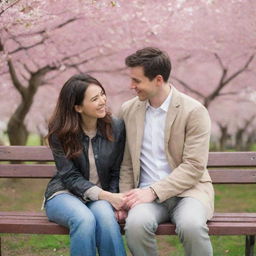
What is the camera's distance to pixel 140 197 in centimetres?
311

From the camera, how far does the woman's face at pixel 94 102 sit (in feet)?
10.5

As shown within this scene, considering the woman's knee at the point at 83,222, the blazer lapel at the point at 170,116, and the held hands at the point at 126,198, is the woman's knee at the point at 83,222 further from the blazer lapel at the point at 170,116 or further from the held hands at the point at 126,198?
the blazer lapel at the point at 170,116

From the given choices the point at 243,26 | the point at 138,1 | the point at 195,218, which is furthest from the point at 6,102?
the point at 195,218

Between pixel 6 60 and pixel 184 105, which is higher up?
pixel 184 105

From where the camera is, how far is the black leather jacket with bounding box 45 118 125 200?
3.24 metres

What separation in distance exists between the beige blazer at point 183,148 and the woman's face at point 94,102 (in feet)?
0.76

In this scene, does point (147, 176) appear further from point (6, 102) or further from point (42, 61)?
point (6, 102)

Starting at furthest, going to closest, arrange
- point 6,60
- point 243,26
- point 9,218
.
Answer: point 243,26
point 6,60
point 9,218

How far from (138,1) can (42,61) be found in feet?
5.95

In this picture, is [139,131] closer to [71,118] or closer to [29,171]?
[71,118]

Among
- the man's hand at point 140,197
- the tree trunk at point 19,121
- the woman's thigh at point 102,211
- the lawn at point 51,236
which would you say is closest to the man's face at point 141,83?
the man's hand at point 140,197

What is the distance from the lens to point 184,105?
3211 mm

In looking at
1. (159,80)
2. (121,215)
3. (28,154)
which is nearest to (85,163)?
(121,215)

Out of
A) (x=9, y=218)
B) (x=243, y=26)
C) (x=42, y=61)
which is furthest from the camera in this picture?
(x=42, y=61)
